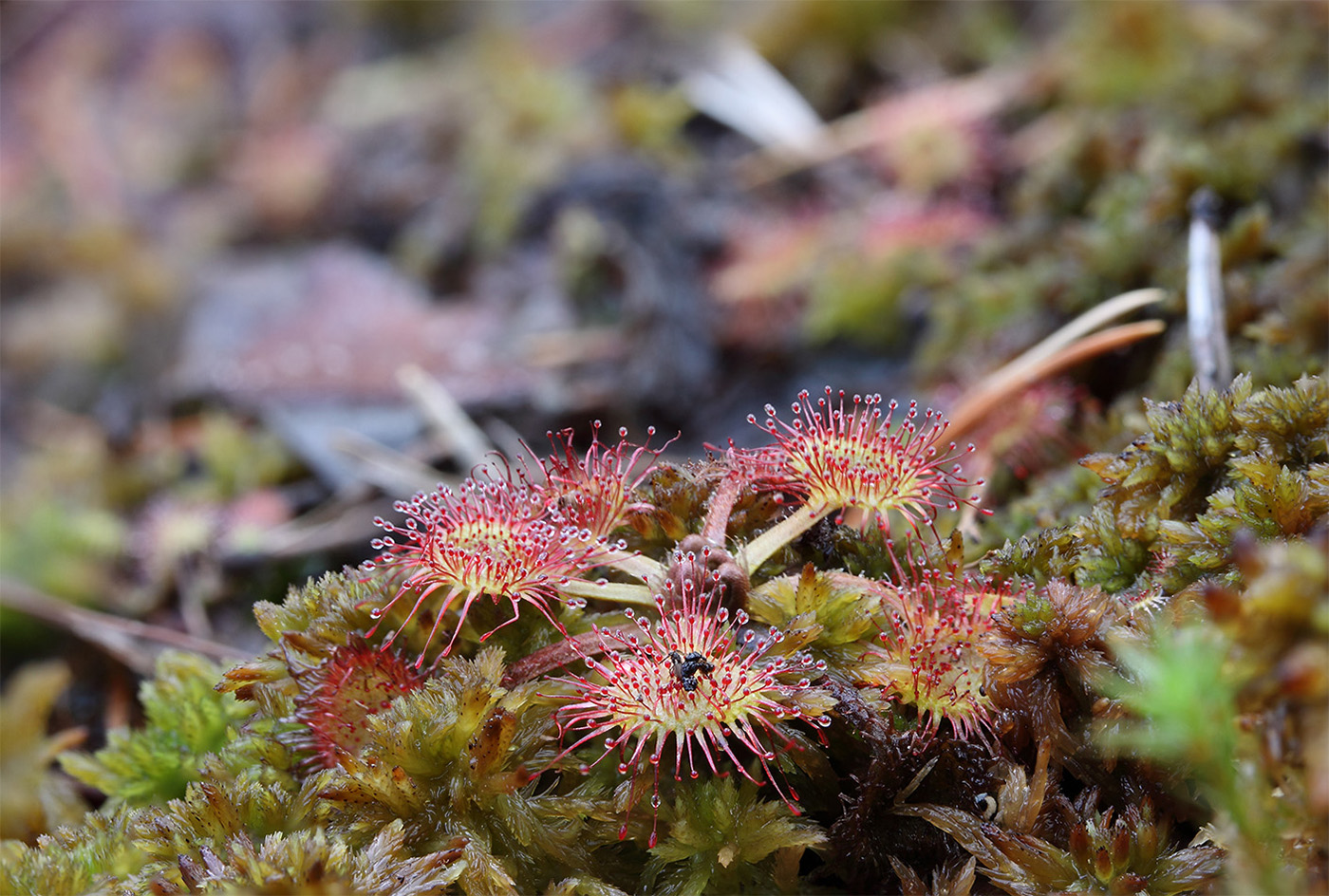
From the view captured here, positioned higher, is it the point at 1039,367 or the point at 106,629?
the point at 1039,367

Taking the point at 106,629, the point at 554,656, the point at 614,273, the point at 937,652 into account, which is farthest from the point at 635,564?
the point at 614,273

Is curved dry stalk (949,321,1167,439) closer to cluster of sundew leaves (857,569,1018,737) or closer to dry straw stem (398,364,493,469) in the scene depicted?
cluster of sundew leaves (857,569,1018,737)

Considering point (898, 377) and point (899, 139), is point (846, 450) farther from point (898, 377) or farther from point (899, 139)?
point (899, 139)

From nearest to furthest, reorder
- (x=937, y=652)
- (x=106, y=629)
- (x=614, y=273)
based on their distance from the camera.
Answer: (x=937, y=652) → (x=106, y=629) → (x=614, y=273)

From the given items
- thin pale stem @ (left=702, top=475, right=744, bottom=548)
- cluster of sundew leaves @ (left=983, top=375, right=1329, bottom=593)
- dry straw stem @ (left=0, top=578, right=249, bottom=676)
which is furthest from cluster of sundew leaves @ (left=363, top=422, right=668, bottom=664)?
dry straw stem @ (left=0, top=578, right=249, bottom=676)

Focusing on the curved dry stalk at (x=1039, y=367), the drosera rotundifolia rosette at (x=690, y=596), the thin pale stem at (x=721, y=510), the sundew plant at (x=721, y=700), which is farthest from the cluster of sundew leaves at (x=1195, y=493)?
the curved dry stalk at (x=1039, y=367)

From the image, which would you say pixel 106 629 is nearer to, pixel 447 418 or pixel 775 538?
pixel 447 418

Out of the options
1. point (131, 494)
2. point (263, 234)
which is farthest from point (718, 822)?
point (263, 234)
